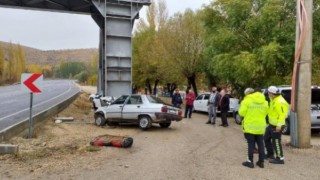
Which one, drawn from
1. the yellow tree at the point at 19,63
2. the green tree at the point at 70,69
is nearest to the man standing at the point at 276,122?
the yellow tree at the point at 19,63

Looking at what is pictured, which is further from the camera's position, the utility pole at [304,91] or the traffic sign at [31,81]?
the traffic sign at [31,81]

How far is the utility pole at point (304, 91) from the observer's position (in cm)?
1115

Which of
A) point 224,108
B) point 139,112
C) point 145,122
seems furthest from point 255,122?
point 224,108

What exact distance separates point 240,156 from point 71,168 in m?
4.15

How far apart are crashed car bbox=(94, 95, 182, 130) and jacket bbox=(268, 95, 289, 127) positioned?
6345 millimetres

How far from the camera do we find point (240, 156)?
380 inches

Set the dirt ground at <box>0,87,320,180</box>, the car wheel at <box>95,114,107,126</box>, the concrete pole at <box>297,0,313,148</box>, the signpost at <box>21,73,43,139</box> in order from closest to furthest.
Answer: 1. the dirt ground at <box>0,87,320,180</box>
2. the concrete pole at <box>297,0,313,148</box>
3. the signpost at <box>21,73,43,139</box>
4. the car wheel at <box>95,114,107,126</box>

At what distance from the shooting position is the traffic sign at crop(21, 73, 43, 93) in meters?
11.8

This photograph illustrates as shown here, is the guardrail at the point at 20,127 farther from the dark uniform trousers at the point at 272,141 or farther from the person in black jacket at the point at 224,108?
the person in black jacket at the point at 224,108

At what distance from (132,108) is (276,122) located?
759cm

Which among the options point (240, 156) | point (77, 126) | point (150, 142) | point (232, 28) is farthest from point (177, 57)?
point (240, 156)

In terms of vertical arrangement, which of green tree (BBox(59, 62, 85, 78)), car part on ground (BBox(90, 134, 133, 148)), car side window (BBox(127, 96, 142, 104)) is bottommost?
car part on ground (BBox(90, 134, 133, 148))

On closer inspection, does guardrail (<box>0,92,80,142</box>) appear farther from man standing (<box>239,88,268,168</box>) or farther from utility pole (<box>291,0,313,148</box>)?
utility pole (<box>291,0,313,148</box>)

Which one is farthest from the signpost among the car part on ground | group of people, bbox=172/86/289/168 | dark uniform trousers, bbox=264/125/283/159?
dark uniform trousers, bbox=264/125/283/159
